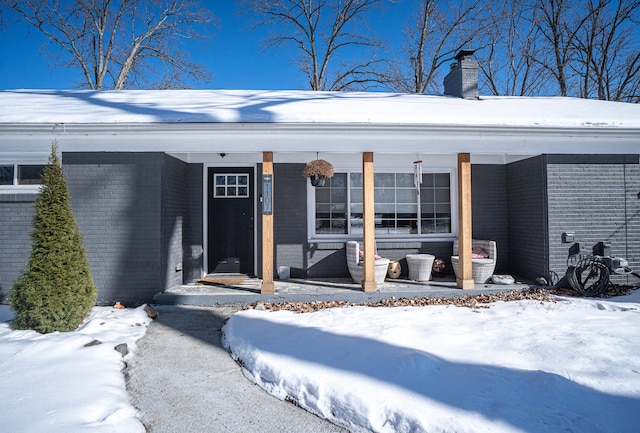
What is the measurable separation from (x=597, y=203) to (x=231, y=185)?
21.8 feet

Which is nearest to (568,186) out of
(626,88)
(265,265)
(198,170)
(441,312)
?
(441,312)

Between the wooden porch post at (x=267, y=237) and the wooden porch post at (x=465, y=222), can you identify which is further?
the wooden porch post at (x=465, y=222)

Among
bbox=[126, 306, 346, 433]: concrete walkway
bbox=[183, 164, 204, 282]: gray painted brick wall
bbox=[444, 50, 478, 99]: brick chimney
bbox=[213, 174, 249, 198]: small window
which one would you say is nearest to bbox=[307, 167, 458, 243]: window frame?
bbox=[213, 174, 249, 198]: small window

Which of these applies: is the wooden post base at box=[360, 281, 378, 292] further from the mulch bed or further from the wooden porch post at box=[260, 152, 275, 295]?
the wooden porch post at box=[260, 152, 275, 295]

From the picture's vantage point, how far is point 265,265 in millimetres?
5855

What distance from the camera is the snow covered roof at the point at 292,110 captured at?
17.3 feet

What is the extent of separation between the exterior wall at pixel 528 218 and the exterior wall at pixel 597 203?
0.57ft

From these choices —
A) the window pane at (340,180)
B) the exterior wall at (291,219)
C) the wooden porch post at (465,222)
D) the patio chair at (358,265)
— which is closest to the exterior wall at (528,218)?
the wooden porch post at (465,222)

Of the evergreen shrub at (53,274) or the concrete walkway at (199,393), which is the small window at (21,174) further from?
the concrete walkway at (199,393)

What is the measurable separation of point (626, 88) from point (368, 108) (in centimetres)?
1601

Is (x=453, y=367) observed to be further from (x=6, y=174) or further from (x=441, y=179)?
(x=6, y=174)

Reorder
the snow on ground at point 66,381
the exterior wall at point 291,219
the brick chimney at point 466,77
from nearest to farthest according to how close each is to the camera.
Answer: the snow on ground at point 66,381
the exterior wall at point 291,219
the brick chimney at point 466,77

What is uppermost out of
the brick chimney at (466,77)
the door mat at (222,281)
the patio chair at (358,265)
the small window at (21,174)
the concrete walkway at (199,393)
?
the brick chimney at (466,77)

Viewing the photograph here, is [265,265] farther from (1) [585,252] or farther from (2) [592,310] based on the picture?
(1) [585,252]
